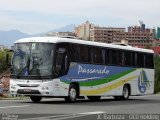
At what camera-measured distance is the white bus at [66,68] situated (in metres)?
23.5

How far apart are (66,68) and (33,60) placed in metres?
1.64

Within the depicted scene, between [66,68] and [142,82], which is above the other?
[66,68]

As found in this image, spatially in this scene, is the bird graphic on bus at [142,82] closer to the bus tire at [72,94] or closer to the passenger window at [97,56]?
the passenger window at [97,56]

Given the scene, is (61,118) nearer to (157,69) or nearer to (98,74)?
(98,74)

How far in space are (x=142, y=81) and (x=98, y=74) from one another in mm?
5806

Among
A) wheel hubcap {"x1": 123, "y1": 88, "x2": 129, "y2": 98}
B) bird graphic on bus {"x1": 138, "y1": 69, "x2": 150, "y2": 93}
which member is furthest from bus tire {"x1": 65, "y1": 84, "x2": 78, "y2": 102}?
bird graphic on bus {"x1": 138, "y1": 69, "x2": 150, "y2": 93}

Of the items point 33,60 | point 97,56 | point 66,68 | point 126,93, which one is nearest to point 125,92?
point 126,93

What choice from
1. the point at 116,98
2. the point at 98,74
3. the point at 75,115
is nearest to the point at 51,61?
the point at 98,74

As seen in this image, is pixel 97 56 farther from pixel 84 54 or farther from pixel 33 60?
pixel 33 60

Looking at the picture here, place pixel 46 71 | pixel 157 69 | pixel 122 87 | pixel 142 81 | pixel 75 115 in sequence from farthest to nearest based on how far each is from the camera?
pixel 157 69, pixel 142 81, pixel 122 87, pixel 46 71, pixel 75 115

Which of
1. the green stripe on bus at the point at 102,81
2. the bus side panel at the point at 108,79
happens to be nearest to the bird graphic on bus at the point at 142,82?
the bus side panel at the point at 108,79

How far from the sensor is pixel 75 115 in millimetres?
16859

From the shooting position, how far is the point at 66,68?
24.3m

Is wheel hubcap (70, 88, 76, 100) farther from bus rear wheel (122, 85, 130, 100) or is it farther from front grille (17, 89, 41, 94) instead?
bus rear wheel (122, 85, 130, 100)
